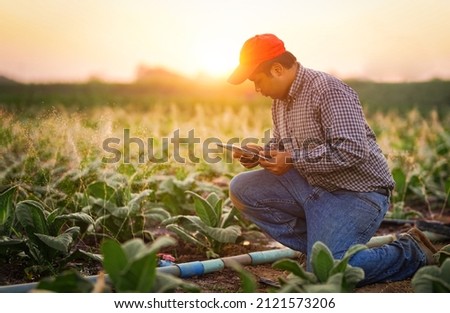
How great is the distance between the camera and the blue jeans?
3.47 m

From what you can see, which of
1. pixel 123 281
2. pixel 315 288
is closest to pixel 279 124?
pixel 315 288

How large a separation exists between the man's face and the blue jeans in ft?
1.66

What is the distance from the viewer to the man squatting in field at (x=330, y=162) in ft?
11.1

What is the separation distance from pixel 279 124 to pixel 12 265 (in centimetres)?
174

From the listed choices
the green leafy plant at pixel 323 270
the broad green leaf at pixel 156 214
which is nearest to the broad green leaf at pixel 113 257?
the green leafy plant at pixel 323 270

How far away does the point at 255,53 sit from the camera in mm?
3535

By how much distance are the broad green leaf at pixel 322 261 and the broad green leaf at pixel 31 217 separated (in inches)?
58.4

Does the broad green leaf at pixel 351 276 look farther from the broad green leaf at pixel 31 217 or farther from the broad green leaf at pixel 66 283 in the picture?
the broad green leaf at pixel 31 217

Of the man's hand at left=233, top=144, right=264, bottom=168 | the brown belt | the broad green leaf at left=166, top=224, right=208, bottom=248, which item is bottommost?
the broad green leaf at left=166, top=224, right=208, bottom=248

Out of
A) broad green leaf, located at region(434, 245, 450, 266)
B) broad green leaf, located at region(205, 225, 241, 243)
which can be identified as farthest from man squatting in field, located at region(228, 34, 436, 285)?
broad green leaf, located at region(205, 225, 241, 243)

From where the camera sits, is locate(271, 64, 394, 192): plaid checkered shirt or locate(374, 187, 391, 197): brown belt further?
locate(374, 187, 391, 197): brown belt

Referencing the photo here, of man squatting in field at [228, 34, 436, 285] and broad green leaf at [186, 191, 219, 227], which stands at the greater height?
man squatting in field at [228, 34, 436, 285]

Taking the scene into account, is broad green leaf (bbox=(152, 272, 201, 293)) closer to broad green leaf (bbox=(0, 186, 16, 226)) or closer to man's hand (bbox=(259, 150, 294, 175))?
man's hand (bbox=(259, 150, 294, 175))

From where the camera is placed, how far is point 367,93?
1920 centimetres
